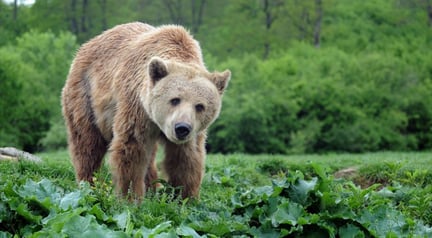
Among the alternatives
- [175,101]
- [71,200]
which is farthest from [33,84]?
[71,200]

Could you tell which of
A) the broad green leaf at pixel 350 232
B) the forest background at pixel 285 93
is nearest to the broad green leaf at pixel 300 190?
the broad green leaf at pixel 350 232

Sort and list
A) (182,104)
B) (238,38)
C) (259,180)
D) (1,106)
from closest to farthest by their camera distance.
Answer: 1. (182,104)
2. (259,180)
3. (1,106)
4. (238,38)

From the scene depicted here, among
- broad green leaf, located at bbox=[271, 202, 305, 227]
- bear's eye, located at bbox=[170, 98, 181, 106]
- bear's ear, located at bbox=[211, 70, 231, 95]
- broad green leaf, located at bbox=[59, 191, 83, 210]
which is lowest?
broad green leaf, located at bbox=[271, 202, 305, 227]

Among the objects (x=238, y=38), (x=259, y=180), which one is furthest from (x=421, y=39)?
(x=259, y=180)

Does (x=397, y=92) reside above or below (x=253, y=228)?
below

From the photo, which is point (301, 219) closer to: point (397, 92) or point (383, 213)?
point (383, 213)

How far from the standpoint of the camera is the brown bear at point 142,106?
6.21 m

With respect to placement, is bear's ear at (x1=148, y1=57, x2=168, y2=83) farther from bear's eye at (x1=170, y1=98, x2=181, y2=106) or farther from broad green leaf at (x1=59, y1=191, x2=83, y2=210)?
broad green leaf at (x1=59, y1=191, x2=83, y2=210)

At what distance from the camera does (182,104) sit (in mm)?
6129

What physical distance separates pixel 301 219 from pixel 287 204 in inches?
8.6

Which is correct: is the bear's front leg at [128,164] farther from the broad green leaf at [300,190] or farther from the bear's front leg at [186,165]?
the broad green leaf at [300,190]

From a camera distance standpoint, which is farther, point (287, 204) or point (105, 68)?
point (105, 68)

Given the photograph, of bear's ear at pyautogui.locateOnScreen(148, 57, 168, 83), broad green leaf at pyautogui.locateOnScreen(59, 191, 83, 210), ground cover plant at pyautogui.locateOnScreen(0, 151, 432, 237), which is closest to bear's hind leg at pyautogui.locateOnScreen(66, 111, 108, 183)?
ground cover plant at pyautogui.locateOnScreen(0, 151, 432, 237)

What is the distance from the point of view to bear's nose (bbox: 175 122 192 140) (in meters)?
5.92
